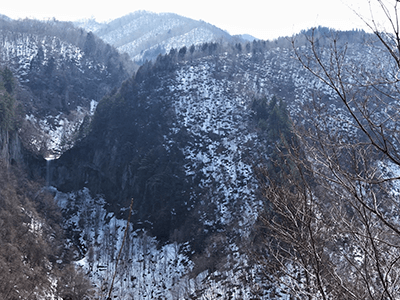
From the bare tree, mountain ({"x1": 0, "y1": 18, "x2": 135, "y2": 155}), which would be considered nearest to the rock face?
mountain ({"x1": 0, "y1": 18, "x2": 135, "y2": 155})

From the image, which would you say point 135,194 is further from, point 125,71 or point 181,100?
point 125,71

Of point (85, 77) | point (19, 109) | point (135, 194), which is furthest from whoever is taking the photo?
point (85, 77)

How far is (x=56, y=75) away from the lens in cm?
8212

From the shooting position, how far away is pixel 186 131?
51.7 m

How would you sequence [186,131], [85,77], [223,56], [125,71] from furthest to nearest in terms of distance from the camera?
[125,71]
[85,77]
[223,56]
[186,131]

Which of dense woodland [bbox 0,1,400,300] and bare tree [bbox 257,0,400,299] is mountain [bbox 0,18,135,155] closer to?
dense woodland [bbox 0,1,400,300]

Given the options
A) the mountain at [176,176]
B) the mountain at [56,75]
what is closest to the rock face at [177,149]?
the mountain at [176,176]

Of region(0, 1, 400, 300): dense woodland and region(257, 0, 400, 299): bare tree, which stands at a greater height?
region(257, 0, 400, 299): bare tree

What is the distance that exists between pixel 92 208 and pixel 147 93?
78.9 ft

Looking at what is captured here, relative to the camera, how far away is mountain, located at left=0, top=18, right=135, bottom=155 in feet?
220

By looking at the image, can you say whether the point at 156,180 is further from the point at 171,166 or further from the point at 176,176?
the point at 171,166

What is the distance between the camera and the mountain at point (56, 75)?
66.9 metres

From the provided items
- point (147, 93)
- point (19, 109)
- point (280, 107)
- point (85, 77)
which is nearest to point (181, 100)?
point (147, 93)

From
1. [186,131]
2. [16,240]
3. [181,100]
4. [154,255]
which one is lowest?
[154,255]
